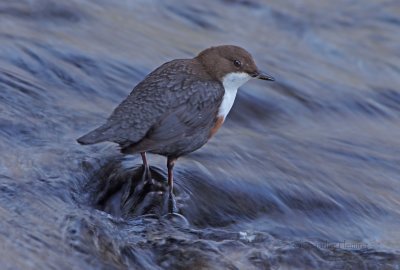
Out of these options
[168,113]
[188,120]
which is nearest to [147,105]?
[168,113]

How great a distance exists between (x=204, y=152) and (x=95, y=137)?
5.08 ft

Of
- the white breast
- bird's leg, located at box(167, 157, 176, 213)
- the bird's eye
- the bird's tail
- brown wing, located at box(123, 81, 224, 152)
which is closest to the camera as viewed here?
the bird's tail

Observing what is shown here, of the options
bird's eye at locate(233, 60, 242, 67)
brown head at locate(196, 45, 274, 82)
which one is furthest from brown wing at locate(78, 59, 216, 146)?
bird's eye at locate(233, 60, 242, 67)

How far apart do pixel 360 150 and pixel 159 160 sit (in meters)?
1.61

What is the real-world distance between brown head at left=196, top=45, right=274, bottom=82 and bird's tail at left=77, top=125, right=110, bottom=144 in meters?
0.95

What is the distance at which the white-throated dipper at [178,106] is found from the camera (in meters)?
4.64

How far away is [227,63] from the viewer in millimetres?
5320

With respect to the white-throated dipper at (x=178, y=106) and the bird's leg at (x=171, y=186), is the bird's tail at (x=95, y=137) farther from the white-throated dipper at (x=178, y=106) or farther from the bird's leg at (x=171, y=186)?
the bird's leg at (x=171, y=186)

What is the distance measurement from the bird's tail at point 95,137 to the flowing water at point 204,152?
35cm

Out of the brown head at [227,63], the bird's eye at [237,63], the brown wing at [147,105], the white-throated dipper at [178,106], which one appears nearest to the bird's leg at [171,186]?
the white-throated dipper at [178,106]

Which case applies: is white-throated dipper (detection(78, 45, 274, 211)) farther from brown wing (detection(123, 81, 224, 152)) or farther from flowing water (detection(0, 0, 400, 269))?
flowing water (detection(0, 0, 400, 269))

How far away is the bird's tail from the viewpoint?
434 cm

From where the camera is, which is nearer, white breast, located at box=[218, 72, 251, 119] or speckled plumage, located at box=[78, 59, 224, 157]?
speckled plumage, located at box=[78, 59, 224, 157]

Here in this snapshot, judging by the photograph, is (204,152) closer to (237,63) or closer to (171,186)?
(237,63)
